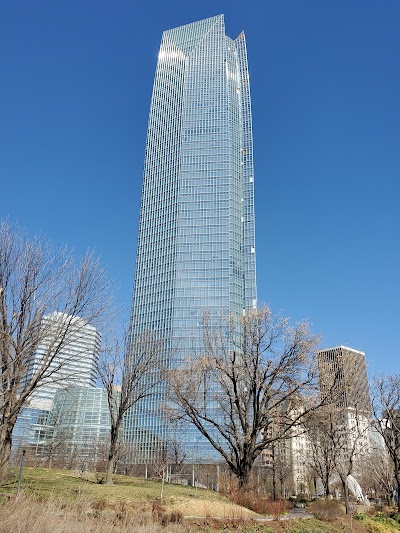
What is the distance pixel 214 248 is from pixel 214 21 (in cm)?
9502

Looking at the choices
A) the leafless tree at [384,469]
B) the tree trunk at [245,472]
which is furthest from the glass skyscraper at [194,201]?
the tree trunk at [245,472]

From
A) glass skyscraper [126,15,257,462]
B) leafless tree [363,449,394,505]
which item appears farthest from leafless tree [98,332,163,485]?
glass skyscraper [126,15,257,462]

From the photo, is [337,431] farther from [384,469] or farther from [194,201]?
[194,201]

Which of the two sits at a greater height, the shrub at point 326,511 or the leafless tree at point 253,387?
the leafless tree at point 253,387

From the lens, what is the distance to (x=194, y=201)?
138 m

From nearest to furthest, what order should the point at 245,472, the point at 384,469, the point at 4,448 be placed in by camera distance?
the point at 4,448
the point at 245,472
the point at 384,469

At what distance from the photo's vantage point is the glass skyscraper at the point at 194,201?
409 ft

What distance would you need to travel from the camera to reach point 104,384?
30281 millimetres

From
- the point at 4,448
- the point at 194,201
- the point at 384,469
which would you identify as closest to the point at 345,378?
the point at 4,448

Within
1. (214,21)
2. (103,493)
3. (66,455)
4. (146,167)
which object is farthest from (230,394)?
(214,21)

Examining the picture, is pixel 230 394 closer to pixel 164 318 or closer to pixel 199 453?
pixel 199 453

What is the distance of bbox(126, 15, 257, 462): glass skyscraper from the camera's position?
12481 cm

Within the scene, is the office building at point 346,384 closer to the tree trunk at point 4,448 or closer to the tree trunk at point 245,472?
the tree trunk at point 245,472

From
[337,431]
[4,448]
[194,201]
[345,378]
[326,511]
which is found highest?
[194,201]
